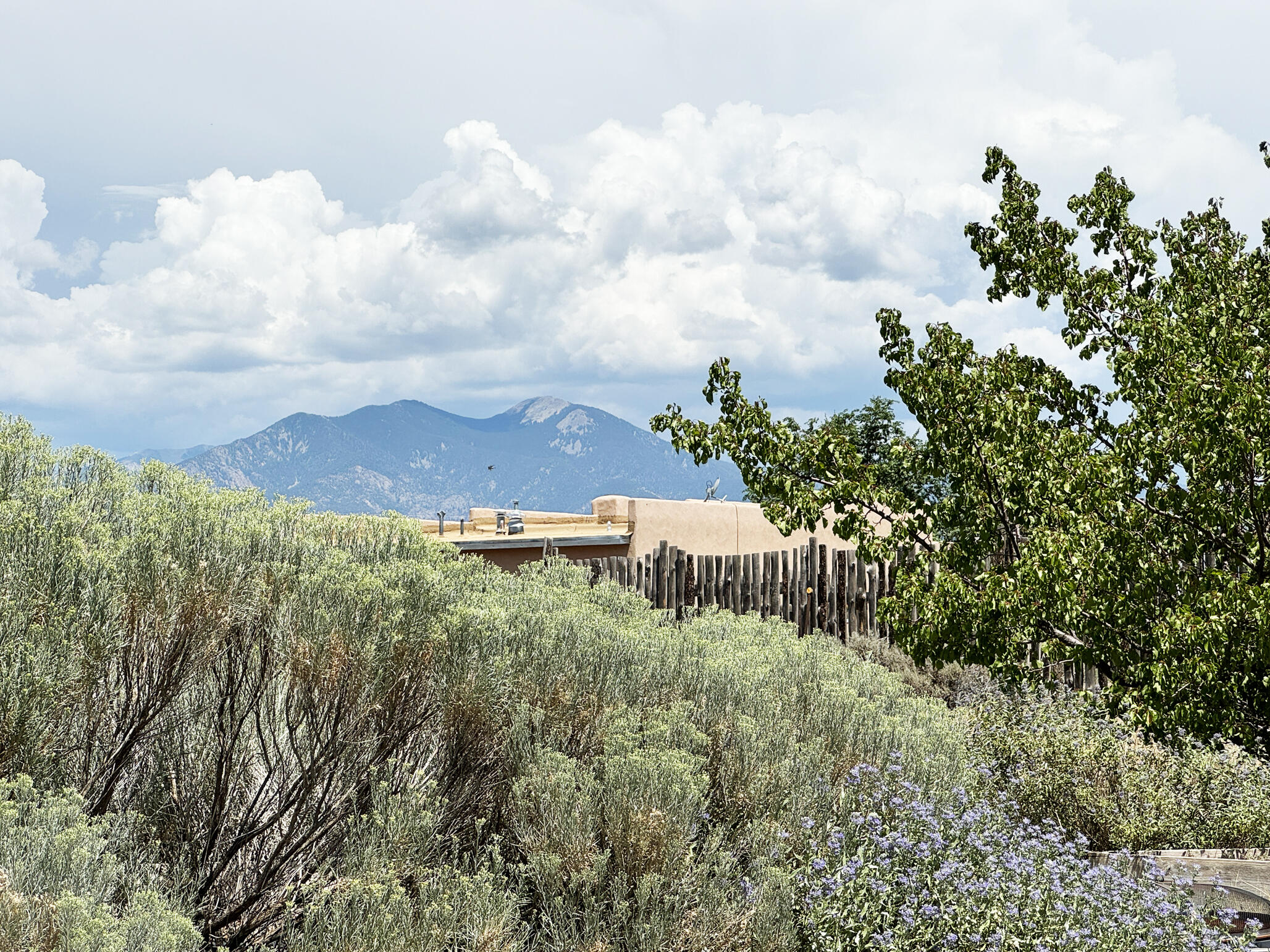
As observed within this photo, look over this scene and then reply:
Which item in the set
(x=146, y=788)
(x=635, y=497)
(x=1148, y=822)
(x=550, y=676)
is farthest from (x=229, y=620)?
(x=635, y=497)

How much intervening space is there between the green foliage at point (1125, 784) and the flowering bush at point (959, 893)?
3.79 feet

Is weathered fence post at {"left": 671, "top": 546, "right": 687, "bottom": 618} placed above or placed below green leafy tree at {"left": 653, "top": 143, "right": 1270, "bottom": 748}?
below

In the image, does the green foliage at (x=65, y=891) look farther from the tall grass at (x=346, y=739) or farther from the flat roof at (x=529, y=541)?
the flat roof at (x=529, y=541)

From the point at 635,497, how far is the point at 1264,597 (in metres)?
12.1

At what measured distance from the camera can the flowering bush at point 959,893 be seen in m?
3.67

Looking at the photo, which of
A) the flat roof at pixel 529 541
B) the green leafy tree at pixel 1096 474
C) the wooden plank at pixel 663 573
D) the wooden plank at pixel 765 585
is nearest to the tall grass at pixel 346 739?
the green leafy tree at pixel 1096 474

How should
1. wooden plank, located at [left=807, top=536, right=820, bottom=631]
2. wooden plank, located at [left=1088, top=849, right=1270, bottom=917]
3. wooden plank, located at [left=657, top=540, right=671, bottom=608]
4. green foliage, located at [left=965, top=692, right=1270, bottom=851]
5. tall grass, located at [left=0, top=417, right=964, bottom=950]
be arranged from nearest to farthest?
tall grass, located at [left=0, top=417, right=964, bottom=950] → wooden plank, located at [left=1088, top=849, right=1270, bottom=917] → green foliage, located at [left=965, top=692, right=1270, bottom=851] → wooden plank, located at [left=657, top=540, right=671, bottom=608] → wooden plank, located at [left=807, top=536, right=820, bottom=631]

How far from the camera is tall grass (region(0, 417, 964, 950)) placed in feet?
9.88

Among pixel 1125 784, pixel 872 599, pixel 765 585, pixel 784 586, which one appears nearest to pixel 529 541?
pixel 765 585

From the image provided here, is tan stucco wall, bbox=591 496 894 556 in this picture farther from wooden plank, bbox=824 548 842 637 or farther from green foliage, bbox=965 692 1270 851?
green foliage, bbox=965 692 1270 851

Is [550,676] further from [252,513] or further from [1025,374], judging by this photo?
[1025,374]

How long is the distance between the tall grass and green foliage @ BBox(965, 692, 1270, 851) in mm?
2402

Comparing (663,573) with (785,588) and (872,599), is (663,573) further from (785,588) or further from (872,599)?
(872,599)

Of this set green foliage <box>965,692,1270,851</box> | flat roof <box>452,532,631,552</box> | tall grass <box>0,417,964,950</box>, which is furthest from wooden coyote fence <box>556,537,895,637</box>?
tall grass <box>0,417,964,950</box>
